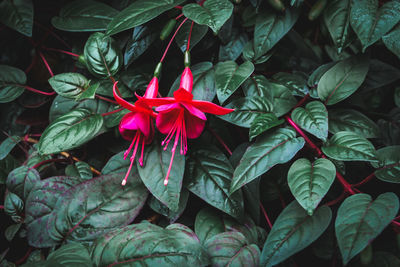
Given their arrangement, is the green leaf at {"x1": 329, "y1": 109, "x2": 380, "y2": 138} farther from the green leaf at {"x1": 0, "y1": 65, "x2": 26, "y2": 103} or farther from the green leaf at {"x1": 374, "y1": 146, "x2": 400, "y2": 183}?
the green leaf at {"x1": 0, "y1": 65, "x2": 26, "y2": 103}

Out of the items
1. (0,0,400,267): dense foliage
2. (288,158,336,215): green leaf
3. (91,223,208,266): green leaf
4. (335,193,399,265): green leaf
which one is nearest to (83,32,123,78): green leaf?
(0,0,400,267): dense foliage

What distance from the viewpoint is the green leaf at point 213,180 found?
825 millimetres

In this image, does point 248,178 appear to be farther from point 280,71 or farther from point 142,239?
point 280,71

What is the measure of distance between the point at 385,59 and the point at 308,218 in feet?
2.51

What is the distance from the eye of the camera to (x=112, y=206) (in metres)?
0.85

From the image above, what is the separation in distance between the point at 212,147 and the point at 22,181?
0.59 m

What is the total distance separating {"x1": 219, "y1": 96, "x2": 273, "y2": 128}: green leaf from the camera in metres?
0.86

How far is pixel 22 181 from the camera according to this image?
0.95 meters

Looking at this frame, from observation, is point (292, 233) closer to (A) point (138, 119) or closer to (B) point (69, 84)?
(A) point (138, 119)

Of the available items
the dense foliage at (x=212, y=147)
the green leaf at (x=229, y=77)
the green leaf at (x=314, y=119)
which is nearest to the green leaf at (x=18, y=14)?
the dense foliage at (x=212, y=147)

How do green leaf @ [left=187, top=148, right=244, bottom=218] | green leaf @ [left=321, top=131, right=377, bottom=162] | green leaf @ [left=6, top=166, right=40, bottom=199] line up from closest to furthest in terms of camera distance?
green leaf @ [left=321, top=131, right=377, bottom=162]
green leaf @ [left=187, top=148, right=244, bottom=218]
green leaf @ [left=6, top=166, right=40, bottom=199]

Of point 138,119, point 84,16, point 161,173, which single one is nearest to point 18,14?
point 84,16

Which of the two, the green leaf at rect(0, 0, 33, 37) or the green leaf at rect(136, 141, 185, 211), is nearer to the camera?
the green leaf at rect(136, 141, 185, 211)

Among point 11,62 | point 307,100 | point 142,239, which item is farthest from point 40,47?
point 307,100
